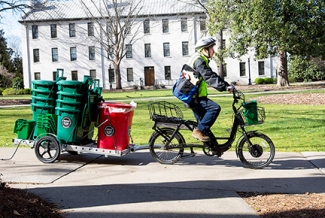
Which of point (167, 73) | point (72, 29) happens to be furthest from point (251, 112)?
point (72, 29)

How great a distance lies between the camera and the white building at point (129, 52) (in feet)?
196

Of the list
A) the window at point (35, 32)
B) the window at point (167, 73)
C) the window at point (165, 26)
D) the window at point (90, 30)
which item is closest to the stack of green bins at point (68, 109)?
the window at point (167, 73)

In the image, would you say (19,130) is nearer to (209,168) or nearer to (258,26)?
(209,168)

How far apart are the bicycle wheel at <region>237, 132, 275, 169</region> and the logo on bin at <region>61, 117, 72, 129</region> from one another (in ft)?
9.19

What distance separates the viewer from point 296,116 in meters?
14.7

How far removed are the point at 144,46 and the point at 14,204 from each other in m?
57.6

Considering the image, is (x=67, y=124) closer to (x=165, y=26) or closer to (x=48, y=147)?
(x=48, y=147)

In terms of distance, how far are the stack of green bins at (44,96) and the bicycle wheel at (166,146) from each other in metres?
1.85

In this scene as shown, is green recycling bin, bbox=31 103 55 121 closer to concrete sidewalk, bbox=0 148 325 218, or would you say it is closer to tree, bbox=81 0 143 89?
concrete sidewalk, bbox=0 148 325 218

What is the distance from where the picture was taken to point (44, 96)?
7645mm

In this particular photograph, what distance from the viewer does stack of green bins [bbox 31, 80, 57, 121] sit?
761 cm

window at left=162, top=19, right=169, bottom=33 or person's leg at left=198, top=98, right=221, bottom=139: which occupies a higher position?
window at left=162, top=19, right=169, bottom=33

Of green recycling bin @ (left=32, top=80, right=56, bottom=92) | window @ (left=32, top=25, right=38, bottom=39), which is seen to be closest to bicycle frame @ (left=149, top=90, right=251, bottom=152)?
green recycling bin @ (left=32, top=80, right=56, bottom=92)

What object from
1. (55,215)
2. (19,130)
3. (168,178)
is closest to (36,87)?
(19,130)
